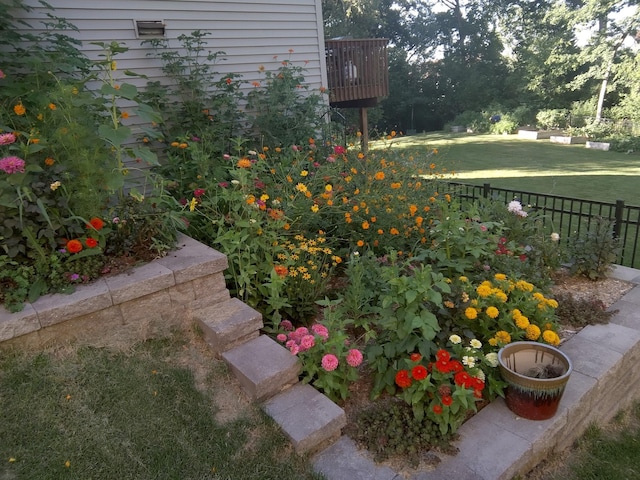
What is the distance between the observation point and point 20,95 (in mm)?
2822

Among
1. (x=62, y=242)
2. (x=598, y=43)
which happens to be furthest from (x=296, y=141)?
(x=598, y=43)

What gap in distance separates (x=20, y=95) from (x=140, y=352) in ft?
6.37

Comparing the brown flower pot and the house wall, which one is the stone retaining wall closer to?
the brown flower pot

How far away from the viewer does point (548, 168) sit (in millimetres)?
11414

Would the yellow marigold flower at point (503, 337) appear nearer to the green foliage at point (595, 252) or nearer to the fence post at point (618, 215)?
the green foliage at point (595, 252)

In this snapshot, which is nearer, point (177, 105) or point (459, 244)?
point (459, 244)

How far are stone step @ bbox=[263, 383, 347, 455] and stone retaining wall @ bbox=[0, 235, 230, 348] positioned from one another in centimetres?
83

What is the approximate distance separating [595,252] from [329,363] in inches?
117

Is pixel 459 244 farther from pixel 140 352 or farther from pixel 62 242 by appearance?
pixel 62 242

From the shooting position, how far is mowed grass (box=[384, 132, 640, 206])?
28.4 ft

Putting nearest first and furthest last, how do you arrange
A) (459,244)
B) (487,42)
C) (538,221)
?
1. (459,244)
2. (538,221)
3. (487,42)

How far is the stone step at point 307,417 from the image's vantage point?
76.0 inches

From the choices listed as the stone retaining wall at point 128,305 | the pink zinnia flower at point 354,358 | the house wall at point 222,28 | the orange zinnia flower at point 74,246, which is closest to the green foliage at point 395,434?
the pink zinnia flower at point 354,358

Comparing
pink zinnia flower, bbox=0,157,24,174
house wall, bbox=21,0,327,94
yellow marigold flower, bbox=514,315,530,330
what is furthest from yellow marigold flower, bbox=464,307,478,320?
house wall, bbox=21,0,327,94
